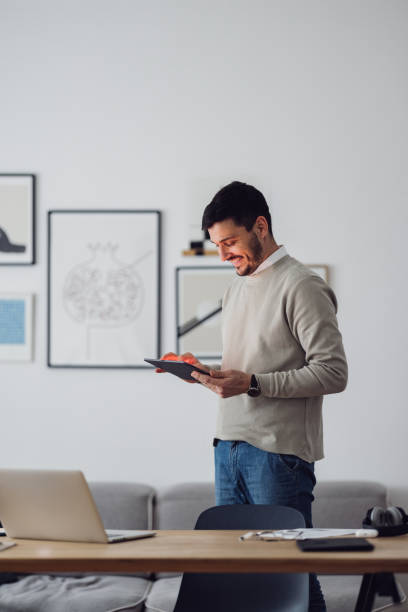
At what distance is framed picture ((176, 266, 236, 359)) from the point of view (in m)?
3.22

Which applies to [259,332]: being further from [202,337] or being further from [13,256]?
[13,256]

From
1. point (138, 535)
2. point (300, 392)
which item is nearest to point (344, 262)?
point (300, 392)

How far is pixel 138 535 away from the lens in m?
1.54

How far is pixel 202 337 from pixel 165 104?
1143mm

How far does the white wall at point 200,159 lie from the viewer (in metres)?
3.22

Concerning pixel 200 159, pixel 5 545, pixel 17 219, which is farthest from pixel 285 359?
pixel 17 219

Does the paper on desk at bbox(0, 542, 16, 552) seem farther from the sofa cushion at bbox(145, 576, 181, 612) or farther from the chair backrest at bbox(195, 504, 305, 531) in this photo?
the sofa cushion at bbox(145, 576, 181, 612)

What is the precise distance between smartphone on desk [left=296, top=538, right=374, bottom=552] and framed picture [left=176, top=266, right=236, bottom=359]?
1859 millimetres

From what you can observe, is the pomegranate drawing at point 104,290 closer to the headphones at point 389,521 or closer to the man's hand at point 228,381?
the man's hand at point 228,381

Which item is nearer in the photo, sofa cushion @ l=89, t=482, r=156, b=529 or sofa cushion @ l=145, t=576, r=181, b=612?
sofa cushion @ l=145, t=576, r=181, b=612

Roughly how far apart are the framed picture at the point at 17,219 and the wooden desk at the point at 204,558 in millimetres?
2040

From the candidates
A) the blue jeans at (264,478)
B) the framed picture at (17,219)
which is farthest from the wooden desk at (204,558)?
the framed picture at (17,219)

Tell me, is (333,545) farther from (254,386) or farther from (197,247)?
(197,247)

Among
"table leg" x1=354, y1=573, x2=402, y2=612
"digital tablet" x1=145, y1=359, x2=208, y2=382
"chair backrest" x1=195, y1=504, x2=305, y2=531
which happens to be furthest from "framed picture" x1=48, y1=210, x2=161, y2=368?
"table leg" x1=354, y1=573, x2=402, y2=612
